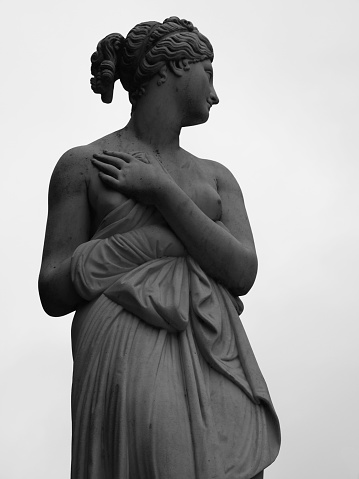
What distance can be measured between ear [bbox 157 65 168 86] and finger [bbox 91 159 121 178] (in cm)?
90

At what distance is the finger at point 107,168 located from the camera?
10477 millimetres

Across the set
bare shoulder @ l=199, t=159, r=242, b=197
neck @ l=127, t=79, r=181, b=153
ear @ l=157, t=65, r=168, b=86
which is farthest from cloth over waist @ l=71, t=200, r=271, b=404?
ear @ l=157, t=65, r=168, b=86

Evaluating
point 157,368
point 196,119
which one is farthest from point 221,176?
point 157,368

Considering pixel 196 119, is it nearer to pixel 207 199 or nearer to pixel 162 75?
pixel 162 75

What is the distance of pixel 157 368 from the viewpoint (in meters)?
9.75

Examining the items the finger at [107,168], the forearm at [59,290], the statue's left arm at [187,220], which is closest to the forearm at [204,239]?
the statue's left arm at [187,220]

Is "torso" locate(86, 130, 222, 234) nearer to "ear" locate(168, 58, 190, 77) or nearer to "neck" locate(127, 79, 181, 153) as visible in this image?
"neck" locate(127, 79, 181, 153)

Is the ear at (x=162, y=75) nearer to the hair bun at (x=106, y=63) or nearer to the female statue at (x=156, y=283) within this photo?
the female statue at (x=156, y=283)

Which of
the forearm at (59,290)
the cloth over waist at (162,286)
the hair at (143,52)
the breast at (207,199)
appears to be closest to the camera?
the cloth over waist at (162,286)

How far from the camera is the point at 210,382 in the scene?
996 cm

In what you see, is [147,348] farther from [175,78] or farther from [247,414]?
[175,78]

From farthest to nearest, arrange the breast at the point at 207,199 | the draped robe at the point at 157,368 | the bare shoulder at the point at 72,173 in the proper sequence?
1. the breast at the point at 207,199
2. the bare shoulder at the point at 72,173
3. the draped robe at the point at 157,368

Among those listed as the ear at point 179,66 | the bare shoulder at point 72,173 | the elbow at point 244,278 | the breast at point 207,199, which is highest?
the ear at point 179,66

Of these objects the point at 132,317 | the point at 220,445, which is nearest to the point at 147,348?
the point at 132,317
